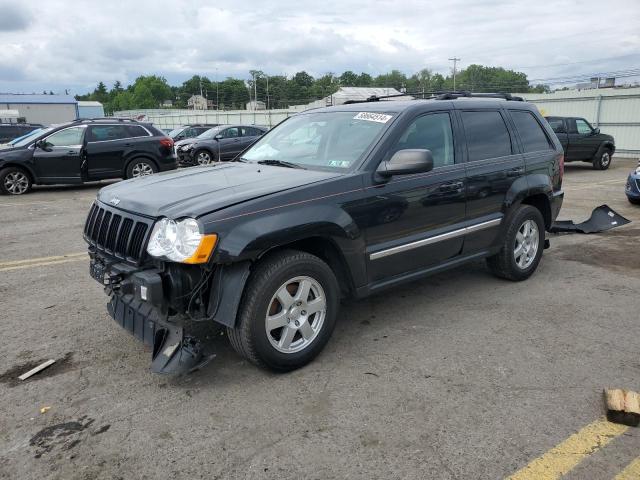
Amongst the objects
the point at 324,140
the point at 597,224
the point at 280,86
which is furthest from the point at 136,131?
the point at 280,86

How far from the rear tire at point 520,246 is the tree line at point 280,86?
279 ft

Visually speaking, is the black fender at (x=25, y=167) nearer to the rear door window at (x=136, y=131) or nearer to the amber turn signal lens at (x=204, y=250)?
the rear door window at (x=136, y=131)

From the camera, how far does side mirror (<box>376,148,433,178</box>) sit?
3742 millimetres

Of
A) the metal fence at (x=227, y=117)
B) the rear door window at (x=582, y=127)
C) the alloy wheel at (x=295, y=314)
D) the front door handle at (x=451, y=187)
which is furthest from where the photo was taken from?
the metal fence at (x=227, y=117)

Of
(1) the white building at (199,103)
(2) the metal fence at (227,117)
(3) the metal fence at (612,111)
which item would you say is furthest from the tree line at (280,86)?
(3) the metal fence at (612,111)

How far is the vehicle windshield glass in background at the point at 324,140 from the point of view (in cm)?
409

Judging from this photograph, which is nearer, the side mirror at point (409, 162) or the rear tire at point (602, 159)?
the side mirror at point (409, 162)

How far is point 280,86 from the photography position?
365 feet

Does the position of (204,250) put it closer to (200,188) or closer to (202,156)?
(200,188)

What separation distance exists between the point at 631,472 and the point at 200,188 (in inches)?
119

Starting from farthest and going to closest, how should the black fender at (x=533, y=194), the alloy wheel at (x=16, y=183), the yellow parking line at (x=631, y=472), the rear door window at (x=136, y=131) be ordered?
the rear door window at (x=136, y=131) → the alloy wheel at (x=16, y=183) → the black fender at (x=533, y=194) → the yellow parking line at (x=631, y=472)

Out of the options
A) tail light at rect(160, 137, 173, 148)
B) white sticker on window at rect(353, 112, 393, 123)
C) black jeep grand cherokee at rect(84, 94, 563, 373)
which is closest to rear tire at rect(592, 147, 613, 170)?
tail light at rect(160, 137, 173, 148)

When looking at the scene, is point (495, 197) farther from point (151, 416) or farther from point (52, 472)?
point (52, 472)

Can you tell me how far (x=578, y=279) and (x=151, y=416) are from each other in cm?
454
